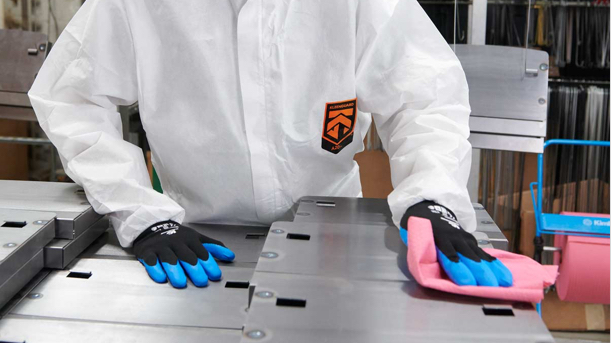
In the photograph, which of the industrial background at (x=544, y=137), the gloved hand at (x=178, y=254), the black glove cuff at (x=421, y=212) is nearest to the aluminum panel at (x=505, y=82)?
the industrial background at (x=544, y=137)

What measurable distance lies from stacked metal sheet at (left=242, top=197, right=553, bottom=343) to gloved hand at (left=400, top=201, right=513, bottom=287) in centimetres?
3

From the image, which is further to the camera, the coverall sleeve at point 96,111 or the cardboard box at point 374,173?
the cardboard box at point 374,173

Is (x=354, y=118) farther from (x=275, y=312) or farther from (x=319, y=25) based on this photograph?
(x=275, y=312)

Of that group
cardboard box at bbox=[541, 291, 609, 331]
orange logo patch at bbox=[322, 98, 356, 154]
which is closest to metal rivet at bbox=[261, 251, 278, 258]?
orange logo patch at bbox=[322, 98, 356, 154]

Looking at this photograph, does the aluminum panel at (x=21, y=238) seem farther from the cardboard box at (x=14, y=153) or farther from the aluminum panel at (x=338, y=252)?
the cardboard box at (x=14, y=153)

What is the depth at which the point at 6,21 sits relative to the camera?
2.99 m

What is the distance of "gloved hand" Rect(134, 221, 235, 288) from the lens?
948mm

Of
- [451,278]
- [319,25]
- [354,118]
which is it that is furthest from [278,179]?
[451,278]

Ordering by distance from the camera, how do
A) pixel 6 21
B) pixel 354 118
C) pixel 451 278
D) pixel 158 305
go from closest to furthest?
pixel 451 278, pixel 158 305, pixel 354 118, pixel 6 21

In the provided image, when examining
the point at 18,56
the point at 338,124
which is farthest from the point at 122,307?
the point at 18,56

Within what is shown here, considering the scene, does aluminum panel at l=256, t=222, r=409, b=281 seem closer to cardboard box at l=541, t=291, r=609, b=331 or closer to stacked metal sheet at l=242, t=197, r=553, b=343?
stacked metal sheet at l=242, t=197, r=553, b=343

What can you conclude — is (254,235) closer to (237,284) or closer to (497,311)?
(237,284)

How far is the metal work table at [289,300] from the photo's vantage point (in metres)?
0.64

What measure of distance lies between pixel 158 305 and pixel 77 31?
1.95 ft
